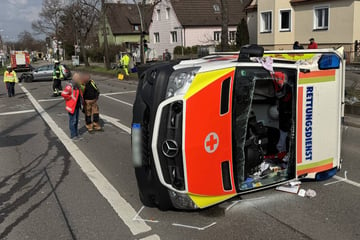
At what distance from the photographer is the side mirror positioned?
4816 millimetres

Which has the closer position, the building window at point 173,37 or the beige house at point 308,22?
the beige house at point 308,22

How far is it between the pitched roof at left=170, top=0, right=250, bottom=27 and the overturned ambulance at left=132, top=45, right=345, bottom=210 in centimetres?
4496

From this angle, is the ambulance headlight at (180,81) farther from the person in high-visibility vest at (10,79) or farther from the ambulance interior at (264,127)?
the person in high-visibility vest at (10,79)

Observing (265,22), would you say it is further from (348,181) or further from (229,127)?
(229,127)

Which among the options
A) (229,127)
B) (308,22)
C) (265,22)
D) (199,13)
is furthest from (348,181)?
(199,13)

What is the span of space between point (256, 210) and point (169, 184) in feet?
3.87

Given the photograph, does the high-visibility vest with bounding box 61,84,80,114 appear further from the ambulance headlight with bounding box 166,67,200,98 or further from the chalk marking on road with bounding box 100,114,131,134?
the ambulance headlight with bounding box 166,67,200,98

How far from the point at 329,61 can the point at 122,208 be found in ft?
10.3

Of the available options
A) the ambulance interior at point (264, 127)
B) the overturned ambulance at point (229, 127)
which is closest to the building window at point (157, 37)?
the ambulance interior at point (264, 127)

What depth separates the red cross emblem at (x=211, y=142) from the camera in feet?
13.3

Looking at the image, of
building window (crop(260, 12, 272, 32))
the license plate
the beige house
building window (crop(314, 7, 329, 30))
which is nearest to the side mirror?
the license plate

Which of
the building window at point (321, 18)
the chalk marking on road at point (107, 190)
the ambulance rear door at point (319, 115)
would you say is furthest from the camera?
the building window at point (321, 18)

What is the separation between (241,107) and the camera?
14.4 feet

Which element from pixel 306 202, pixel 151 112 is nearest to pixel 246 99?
pixel 151 112
